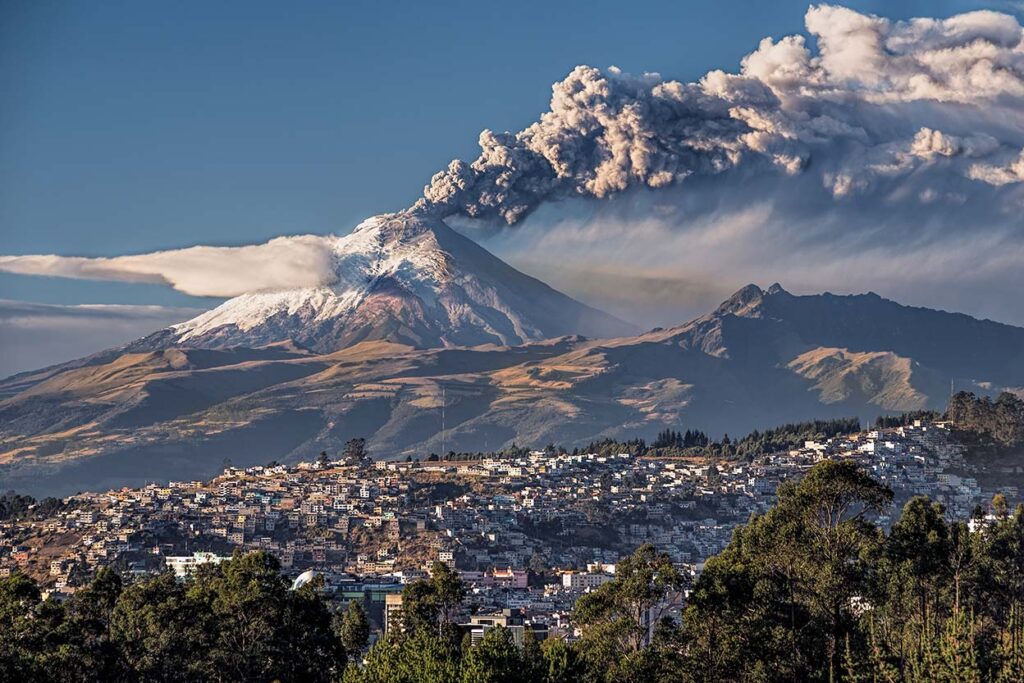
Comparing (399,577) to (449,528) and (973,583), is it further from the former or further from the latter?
(973,583)

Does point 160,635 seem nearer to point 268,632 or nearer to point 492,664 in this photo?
point 268,632

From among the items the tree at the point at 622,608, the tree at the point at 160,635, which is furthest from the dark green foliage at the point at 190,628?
the tree at the point at 622,608

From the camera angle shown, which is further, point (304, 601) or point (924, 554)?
point (304, 601)

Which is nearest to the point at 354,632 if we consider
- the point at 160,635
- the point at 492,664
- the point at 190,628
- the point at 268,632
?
the point at 268,632

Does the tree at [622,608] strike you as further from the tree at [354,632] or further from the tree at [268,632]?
the tree at [354,632]

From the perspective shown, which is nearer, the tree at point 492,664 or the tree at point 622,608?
the tree at point 492,664

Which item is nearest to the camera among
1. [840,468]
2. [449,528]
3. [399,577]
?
[840,468]

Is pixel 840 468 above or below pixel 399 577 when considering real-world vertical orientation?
above

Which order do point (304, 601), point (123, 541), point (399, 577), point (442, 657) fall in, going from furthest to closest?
Answer: point (123, 541)
point (399, 577)
point (304, 601)
point (442, 657)

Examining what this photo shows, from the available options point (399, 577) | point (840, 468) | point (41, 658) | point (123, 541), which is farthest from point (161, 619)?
point (123, 541)
